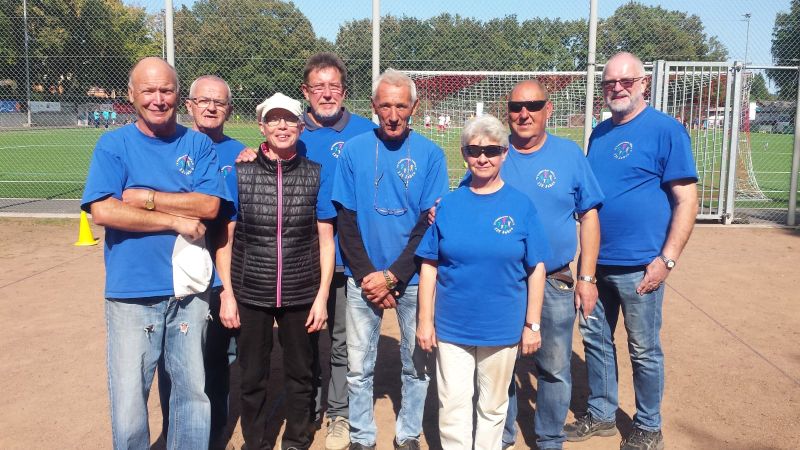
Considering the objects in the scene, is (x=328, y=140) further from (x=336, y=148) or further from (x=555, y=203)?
(x=555, y=203)

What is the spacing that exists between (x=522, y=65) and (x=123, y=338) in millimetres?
9058

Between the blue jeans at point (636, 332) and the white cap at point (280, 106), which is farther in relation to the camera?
the blue jeans at point (636, 332)

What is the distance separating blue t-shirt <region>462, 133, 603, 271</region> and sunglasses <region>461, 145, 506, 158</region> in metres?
0.27

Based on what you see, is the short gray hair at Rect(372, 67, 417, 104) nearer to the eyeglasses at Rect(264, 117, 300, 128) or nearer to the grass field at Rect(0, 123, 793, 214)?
the eyeglasses at Rect(264, 117, 300, 128)

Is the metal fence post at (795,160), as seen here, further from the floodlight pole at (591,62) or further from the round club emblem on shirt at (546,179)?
the round club emblem on shirt at (546,179)

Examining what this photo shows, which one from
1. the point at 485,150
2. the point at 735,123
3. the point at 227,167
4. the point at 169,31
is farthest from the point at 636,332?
the point at 735,123

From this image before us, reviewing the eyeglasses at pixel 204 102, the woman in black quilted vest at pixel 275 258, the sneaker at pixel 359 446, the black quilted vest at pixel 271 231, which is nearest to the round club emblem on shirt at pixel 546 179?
the woman in black quilted vest at pixel 275 258

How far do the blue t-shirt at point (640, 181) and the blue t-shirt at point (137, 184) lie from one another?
88.2 inches

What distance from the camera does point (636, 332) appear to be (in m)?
3.62

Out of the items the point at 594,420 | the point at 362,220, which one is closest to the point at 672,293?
the point at 594,420

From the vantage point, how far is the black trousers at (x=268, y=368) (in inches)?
135

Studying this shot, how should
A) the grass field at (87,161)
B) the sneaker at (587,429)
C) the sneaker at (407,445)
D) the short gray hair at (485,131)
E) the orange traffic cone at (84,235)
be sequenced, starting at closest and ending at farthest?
the short gray hair at (485,131) → the sneaker at (407,445) → the sneaker at (587,429) → the orange traffic cone at (84,235) → the grass field at (87,161)

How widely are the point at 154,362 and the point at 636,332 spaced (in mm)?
2577

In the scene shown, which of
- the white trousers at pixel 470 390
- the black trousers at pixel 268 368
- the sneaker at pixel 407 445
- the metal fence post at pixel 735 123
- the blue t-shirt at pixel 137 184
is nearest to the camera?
the blue t-shirt at pixel 137 184
